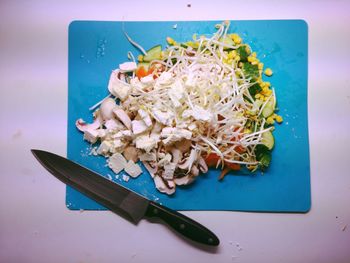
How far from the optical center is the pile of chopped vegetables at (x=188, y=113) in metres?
1.40

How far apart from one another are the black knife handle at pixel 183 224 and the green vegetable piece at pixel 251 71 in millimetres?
653

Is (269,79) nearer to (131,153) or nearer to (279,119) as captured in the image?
(279,119)

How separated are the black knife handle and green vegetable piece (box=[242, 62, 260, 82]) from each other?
2.14ft

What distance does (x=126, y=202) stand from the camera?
4.78ft

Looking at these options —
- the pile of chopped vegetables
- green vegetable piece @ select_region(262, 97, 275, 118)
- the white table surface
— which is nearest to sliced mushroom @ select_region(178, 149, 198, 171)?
the pile of chopped vegetables

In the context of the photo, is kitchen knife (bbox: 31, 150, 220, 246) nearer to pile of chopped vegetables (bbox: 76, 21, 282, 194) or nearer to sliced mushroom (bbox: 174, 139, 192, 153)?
pile of chopped vegetables (bbox: 76, 21, 282, 194)

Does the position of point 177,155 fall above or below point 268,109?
below

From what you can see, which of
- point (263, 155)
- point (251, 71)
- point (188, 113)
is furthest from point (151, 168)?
point (251, 71)

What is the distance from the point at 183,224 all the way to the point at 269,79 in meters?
0.73

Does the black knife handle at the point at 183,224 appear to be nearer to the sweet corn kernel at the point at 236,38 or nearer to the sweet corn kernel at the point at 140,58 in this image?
the sweet corn kernel at the point at 140,58

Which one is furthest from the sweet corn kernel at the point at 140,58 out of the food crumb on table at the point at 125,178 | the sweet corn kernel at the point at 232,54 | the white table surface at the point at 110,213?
the food crumb on table at the point at 125,178

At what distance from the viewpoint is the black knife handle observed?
144 centimetres

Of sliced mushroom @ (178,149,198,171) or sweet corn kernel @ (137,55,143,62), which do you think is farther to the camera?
sweet corn kernel @ (137,55,143,62)

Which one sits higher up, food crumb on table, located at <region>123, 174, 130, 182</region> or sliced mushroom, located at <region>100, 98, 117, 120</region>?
sliced mushroom, located at <region>100, 98, 117, 120</region>
